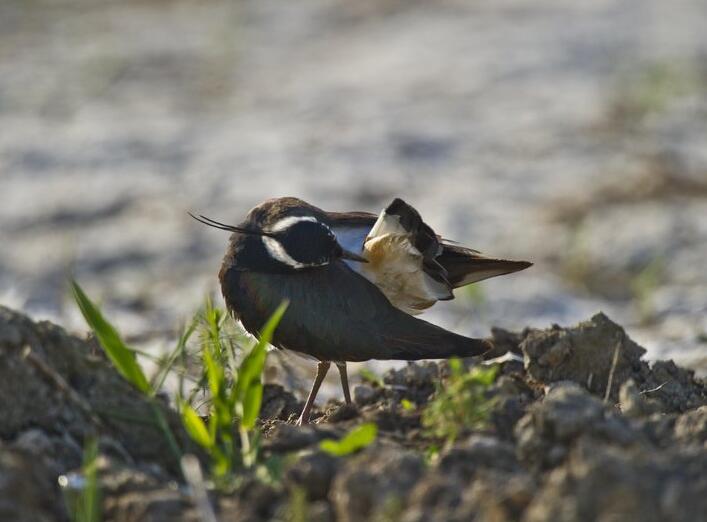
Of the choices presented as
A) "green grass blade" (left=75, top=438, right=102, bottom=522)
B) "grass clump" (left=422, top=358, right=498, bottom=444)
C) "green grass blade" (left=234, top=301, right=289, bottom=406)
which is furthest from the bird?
"green grass blade" (left=75, top=438, right=102, bottom=522)

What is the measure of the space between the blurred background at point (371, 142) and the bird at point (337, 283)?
1793 millimetres

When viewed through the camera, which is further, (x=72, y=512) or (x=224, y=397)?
(x=224, y=397)

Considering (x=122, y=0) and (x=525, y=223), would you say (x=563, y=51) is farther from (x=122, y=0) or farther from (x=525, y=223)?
(x=122, y=0)

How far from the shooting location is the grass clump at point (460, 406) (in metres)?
3.29

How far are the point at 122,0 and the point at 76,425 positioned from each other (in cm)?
1111

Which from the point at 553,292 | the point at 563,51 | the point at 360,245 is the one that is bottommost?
the point at 553,292

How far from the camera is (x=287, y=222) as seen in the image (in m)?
4.83

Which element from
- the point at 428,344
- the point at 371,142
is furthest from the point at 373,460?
the point at 371,142

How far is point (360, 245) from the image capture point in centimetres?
497

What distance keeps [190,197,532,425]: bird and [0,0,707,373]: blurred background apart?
179 cm

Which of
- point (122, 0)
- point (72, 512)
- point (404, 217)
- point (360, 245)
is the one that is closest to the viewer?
point (72, 512)

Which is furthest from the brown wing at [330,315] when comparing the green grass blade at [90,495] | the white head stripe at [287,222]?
the green grass blade at [90,495]

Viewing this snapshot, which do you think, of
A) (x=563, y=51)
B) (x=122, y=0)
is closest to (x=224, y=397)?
(x=563, y=51)

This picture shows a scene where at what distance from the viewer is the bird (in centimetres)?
464
